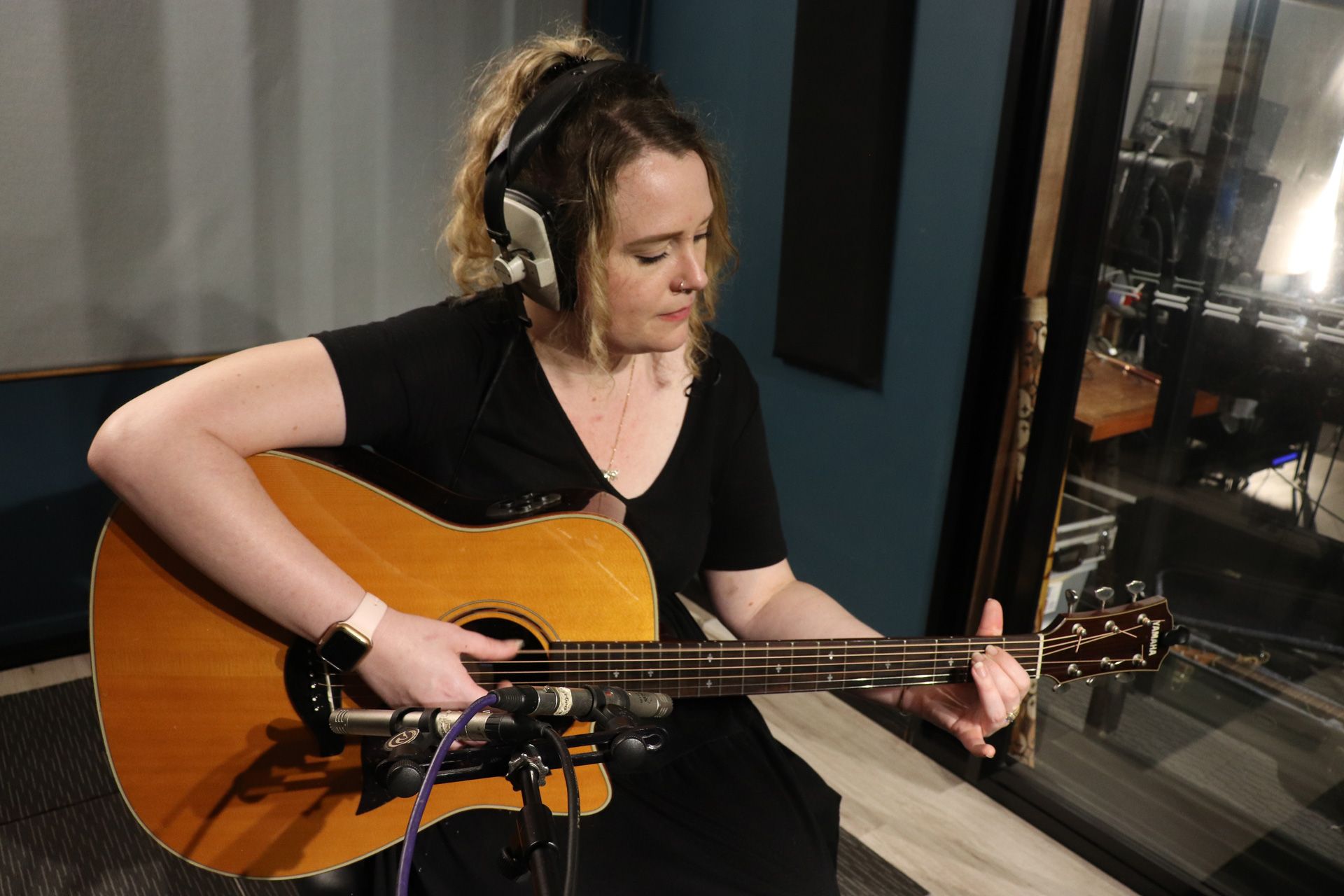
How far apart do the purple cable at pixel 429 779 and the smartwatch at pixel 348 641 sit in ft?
1.30

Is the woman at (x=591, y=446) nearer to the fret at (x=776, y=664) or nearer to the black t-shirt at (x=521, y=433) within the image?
the black t-shirt at (x=521, y=433)

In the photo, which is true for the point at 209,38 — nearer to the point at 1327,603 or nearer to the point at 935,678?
the point at 935,678

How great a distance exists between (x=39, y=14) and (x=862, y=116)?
73.1 inches

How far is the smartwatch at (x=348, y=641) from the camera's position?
44.9 inches

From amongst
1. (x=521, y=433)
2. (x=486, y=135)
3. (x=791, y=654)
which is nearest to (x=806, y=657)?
(x=791, y=654)

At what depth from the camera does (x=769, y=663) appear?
1305 millimetres

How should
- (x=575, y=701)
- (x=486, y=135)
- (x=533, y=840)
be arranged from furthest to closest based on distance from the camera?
1. (x=486, y=135)
2. (x=575, y=701)
3. (x=533, y=840)

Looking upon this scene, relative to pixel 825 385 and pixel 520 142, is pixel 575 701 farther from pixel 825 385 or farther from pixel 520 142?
pixel 825 385

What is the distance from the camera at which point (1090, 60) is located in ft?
6.73

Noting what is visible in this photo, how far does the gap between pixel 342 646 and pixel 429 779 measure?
46 centimetres

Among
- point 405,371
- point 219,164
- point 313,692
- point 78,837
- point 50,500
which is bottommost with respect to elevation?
point 78,837

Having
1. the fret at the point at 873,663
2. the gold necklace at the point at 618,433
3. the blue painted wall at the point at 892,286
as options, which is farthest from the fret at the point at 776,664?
the blue painted wall at the point at 892,286

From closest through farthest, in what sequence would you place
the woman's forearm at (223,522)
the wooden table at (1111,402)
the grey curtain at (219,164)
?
the woman's forearm at (223,522)
the wooden table at (1111,402)
the grey curtain at (219,164)

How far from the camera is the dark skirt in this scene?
1.19 metres
